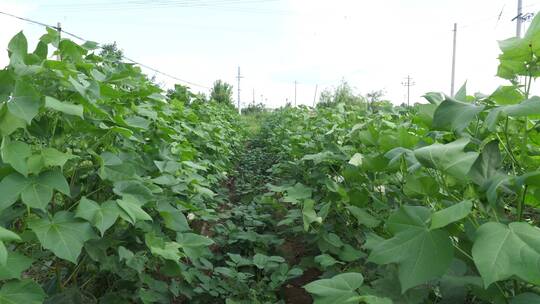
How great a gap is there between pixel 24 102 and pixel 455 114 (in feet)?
4.01

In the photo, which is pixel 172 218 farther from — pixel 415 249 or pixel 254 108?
pixel 254 108

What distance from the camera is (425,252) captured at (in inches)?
39.8

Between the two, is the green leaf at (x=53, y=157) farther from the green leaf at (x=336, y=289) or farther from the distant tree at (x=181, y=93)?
the distant tree at (x=181, y=93)

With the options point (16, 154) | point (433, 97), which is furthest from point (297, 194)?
point (16, 154)

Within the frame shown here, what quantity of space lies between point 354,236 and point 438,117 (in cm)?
153

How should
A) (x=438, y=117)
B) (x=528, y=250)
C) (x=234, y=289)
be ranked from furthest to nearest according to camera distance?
(x=234, y=289) < (x=438, y=117) < (x=528, y=250)

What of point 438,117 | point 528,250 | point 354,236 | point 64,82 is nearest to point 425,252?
point 528,250

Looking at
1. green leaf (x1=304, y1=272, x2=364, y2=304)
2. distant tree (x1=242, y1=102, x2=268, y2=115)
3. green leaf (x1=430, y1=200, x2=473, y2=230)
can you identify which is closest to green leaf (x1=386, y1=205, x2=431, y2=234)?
green leaf (x1=430, y1=200, x2=473, y2=230)

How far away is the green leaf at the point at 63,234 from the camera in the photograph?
4.31 ft

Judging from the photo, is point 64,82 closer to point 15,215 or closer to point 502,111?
point 15,215

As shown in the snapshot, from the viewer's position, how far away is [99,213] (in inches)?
56.6

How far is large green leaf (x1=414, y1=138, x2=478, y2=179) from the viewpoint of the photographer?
42.9 inches

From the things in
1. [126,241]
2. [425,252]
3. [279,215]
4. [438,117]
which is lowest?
[279,215]

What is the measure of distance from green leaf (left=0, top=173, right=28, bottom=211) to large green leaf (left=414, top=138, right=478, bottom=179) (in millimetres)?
1142
